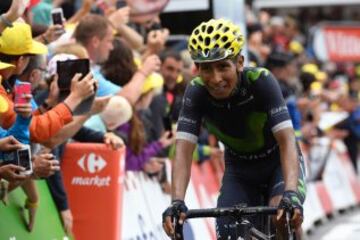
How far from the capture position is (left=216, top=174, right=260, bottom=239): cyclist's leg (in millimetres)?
7238

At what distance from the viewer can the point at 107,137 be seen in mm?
9133

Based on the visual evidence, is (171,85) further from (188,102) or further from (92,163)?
(188,102)

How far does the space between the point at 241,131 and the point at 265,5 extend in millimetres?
15491

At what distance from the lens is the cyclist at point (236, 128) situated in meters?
6.92

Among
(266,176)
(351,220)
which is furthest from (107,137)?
(351,220)

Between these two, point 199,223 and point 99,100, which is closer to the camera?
point 99,100

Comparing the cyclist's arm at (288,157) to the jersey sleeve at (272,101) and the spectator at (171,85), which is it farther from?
the spectator at (171,85)

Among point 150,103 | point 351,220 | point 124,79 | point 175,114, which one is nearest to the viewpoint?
point 124,79

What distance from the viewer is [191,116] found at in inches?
287

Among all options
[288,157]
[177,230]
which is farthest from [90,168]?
[177,230]

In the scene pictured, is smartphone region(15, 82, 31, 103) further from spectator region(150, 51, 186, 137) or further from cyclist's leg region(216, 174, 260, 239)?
spectator region(150, 51, 186, 137)

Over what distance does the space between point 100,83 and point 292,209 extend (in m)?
3.00

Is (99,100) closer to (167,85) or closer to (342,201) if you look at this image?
(167,85)

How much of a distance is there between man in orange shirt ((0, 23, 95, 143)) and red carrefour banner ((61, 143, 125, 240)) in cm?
160
